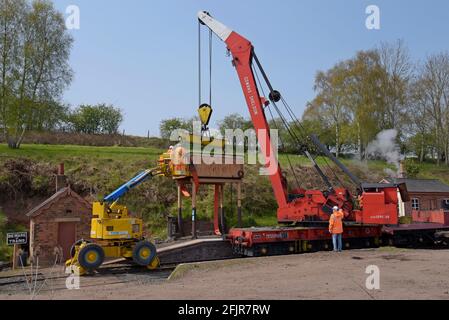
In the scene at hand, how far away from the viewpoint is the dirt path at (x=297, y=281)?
992 centimetres

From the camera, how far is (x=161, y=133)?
5900 cm

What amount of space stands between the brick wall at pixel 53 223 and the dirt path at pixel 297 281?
6.71m

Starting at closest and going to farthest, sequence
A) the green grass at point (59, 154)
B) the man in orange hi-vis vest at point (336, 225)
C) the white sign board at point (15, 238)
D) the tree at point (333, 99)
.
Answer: the man in orange hi-vis vest at point (336, 225), the white sign board at point (15, 238), the green grass at point (59, 154), the tree at point (333, 99)

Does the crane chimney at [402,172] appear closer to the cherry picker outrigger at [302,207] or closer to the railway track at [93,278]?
the cherry picker outrigger at [302,207]

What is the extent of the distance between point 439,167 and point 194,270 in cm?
4742

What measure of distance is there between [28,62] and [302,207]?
2426cm

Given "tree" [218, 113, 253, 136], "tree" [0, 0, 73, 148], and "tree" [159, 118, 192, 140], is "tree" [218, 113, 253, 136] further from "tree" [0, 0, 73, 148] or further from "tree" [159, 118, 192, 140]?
"tree" [0, 0, 73, 148]

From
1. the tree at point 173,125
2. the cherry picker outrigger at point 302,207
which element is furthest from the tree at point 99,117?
the cherry picker outrigger at point 302,207

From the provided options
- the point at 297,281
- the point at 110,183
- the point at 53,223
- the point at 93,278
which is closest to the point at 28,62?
the point at 110,183

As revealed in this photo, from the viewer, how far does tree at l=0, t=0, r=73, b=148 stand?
105ft

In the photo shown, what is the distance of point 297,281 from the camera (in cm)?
1162

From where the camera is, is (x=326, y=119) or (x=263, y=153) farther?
(x=326, y=119)
